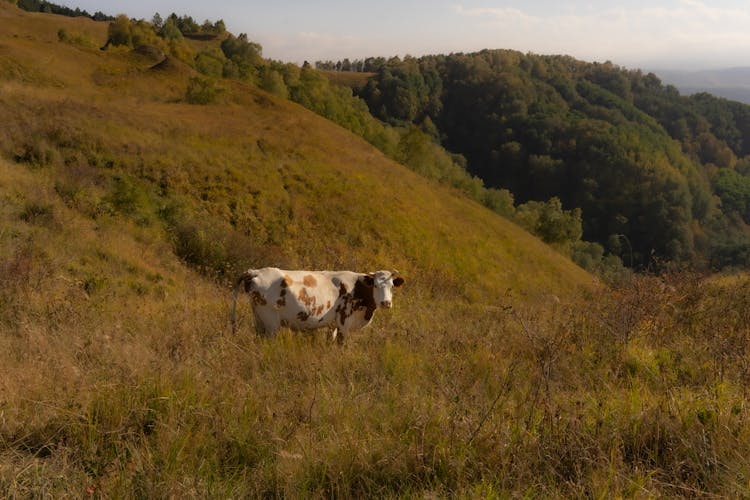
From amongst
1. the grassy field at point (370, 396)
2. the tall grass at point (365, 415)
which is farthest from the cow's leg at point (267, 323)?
the tall grass at point (365, 415)

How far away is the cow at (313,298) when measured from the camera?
20.6 ft

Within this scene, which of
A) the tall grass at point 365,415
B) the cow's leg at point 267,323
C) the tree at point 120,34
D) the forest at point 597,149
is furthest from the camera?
the forest at point 597,149

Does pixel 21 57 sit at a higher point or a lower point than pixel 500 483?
higher

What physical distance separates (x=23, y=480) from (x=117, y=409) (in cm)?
72

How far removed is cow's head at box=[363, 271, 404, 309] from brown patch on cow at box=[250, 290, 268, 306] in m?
1.51

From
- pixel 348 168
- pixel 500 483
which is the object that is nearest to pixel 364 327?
pixel 500 483

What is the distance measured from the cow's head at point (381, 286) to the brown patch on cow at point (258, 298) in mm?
1512

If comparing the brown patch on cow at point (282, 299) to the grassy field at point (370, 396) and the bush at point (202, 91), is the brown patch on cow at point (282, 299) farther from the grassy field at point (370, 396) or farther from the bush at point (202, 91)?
the bush at point (202, 91)

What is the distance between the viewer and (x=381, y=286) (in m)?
6.90

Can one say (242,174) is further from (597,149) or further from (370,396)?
(597,149)

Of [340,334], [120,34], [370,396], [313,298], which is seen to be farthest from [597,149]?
[370,396]

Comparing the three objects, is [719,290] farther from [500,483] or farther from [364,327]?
[500,483]

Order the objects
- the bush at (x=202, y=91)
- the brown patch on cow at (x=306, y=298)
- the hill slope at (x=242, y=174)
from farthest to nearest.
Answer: the bush at (x=202, y=91) → the hill slope at (x=242, y=174) → the brown patch on cow at (x=306, y=298)

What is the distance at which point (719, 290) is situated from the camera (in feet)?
25.0
